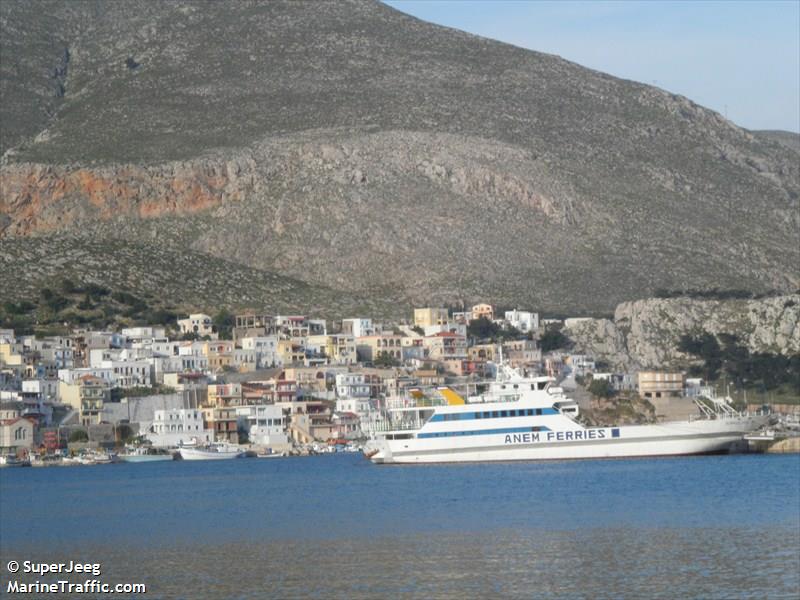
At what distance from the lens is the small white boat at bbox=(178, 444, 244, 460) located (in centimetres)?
12469

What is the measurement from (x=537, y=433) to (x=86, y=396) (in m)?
44.2

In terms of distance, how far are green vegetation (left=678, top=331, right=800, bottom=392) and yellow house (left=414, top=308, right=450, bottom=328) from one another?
20731mm

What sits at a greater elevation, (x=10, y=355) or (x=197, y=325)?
(x=197, y=325)

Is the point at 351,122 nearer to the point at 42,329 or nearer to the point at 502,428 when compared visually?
the point at 42,329

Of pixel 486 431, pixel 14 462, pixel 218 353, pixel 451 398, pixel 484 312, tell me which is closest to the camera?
pixel 486 431

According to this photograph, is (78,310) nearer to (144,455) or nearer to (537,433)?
(144,455)

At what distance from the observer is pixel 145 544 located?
59594 mm

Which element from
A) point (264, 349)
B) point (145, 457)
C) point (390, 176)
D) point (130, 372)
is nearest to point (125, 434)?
point (145, 457)

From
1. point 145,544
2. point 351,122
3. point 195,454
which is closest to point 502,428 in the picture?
point 195,454

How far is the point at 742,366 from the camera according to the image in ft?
451

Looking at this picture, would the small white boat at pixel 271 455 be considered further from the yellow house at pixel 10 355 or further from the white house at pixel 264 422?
the yellow house at pixel 10 355

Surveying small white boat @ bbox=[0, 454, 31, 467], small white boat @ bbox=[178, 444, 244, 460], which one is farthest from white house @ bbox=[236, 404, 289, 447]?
small white boat @ bbox=[0, 454, 31, 467]

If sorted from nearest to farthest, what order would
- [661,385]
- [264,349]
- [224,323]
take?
1. [661,385]
2. [264,349]
3. [224,323]

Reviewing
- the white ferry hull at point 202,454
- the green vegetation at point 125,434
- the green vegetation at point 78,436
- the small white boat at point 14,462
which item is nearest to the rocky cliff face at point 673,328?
the white ferry hull at point 202,454
